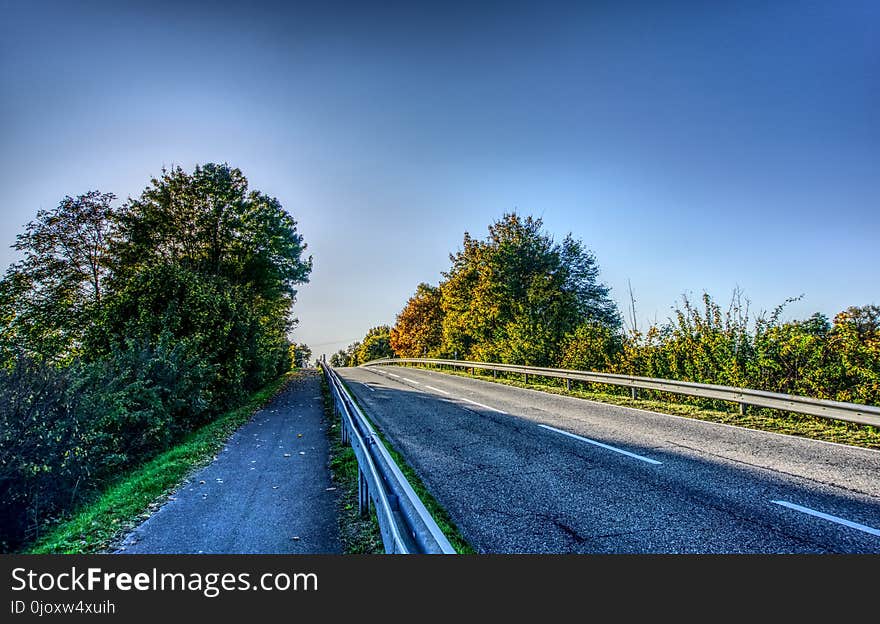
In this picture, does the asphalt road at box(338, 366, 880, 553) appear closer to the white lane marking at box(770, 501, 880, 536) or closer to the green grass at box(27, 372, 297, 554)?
the white lane marking at box(770, 501, 880, 536)

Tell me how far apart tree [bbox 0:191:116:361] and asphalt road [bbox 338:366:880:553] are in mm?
21145

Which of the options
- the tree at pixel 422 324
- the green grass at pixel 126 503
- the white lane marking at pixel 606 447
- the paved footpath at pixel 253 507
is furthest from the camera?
the tree at pixel 422 324

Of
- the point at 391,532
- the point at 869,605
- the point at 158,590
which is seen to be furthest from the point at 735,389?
the point at 158,590

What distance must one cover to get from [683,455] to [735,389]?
4.71 meters

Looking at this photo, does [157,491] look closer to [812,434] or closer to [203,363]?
[203,363]

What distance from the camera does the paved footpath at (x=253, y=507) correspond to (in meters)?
4.70

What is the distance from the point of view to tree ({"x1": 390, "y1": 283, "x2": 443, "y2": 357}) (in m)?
46.8

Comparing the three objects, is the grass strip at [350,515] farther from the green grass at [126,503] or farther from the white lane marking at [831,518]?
the white lane marking at [831,518]

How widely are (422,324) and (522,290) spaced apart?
848 inches

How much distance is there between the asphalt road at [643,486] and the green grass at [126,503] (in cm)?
388

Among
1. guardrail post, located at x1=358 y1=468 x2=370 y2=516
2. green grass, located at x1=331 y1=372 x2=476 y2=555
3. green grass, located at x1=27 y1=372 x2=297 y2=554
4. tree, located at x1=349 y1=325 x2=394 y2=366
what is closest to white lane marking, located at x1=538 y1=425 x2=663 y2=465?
green grass, located at x1=331 y1=372 x2=476 y2=555

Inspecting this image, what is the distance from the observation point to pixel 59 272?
2175cm

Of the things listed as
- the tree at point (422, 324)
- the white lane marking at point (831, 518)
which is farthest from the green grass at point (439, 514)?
the tree at point (422, 324)

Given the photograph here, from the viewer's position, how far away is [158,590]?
312 cm
